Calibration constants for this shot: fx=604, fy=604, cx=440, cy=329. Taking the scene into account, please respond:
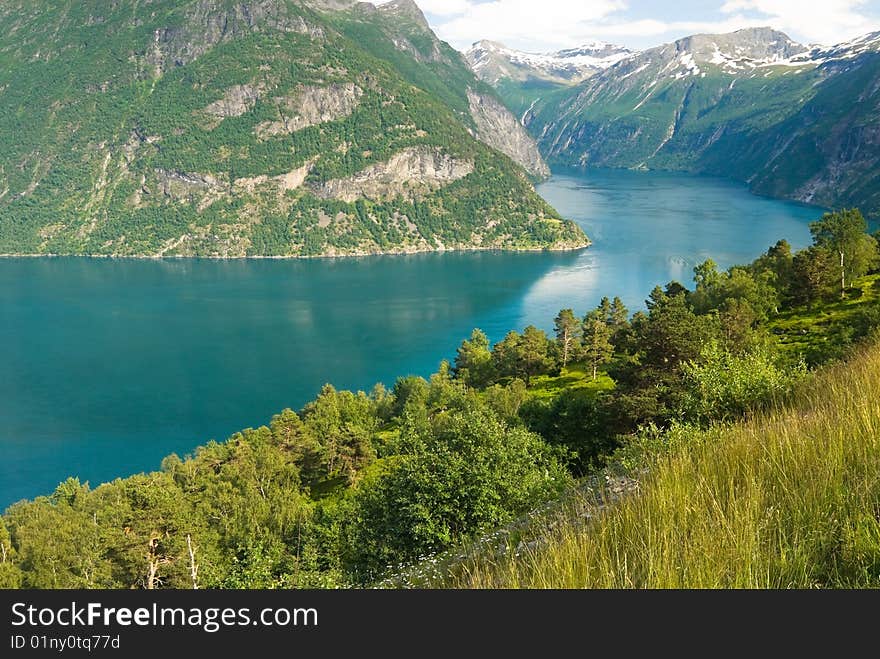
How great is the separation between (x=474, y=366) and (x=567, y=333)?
10.2 m

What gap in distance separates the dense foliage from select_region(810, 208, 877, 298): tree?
307mm

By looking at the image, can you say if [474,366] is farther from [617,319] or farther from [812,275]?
[812,275]

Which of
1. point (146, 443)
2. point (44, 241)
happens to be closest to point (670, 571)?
point (146, 443)

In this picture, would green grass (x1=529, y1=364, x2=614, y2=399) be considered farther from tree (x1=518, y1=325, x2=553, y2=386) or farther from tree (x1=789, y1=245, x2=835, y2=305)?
tree (x1=789, y1=245, x2=835, y2=305)

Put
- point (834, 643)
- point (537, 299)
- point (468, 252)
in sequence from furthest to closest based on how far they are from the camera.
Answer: point (468, 252) → point (537, 299) → point (834, 643)

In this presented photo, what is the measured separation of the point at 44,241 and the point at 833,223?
215059 millimetres

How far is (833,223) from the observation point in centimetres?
5378

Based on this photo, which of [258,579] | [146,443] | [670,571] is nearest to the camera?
[670,571]

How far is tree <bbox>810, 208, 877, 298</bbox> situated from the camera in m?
52.2

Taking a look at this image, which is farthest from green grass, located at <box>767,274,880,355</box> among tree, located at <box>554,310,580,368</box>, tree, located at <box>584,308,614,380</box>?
tree, located at <box>554,310,580,368</box>

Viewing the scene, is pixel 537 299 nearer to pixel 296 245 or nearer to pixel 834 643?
pixel 296 245

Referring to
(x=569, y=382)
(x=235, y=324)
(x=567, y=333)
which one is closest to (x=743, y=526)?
(x=569, y=382)

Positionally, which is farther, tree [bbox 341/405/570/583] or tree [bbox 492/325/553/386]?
tree [bbox 492/325/553/386]

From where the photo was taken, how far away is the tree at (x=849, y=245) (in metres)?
52.2
